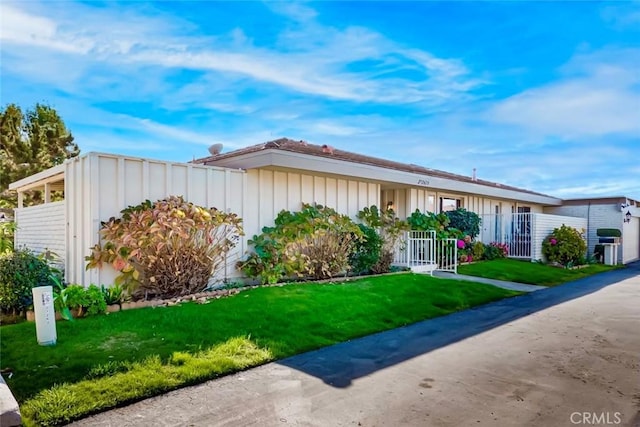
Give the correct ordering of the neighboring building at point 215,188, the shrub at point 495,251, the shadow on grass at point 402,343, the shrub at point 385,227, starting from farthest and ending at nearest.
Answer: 1. the shrub at point 495,251
2. the shrub at point 385,227
3. the neighboring building at point 215,188
4. the shadow on grass at point 402,343

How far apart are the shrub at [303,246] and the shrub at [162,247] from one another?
123cm

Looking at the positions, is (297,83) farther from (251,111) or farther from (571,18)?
(571,18)

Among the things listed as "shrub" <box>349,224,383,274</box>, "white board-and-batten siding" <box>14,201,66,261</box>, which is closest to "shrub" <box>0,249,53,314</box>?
"white board-and-batten siding" <box>14,201,66,261</box>

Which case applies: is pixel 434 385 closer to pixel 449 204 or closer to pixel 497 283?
pixel 497 283

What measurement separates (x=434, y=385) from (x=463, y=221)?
11432 millimetres

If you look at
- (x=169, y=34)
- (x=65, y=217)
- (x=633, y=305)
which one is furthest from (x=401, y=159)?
(x=65, y=217)

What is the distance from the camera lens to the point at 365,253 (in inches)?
405

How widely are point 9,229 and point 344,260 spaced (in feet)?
28.6

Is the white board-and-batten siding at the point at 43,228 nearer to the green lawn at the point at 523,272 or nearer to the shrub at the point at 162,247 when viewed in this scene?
the shrub at the point at 162,247

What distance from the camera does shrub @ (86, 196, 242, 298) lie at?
6.67 meters

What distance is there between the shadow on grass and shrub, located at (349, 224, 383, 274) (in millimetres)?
3080

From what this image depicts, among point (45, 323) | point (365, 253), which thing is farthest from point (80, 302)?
point (365, 253)

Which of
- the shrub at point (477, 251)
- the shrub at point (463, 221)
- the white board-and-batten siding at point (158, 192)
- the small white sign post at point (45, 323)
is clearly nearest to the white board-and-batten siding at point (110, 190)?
the white board-and-batten siding at point (158, 192)

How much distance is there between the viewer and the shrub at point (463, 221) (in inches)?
570
